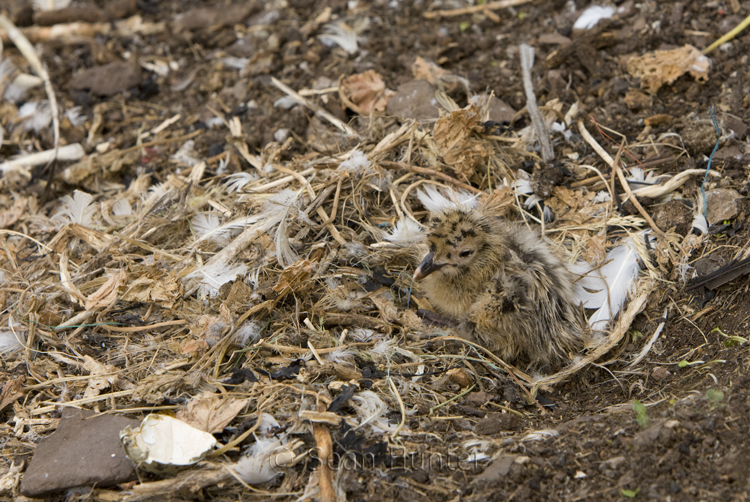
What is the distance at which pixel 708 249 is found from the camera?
12.1 ft

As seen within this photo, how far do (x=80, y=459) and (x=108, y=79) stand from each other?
4.26 metres

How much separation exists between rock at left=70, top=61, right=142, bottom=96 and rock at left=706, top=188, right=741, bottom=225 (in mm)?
5126

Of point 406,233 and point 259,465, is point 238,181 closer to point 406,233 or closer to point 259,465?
point 406,233

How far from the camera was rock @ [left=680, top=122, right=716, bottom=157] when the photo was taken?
13.1ft

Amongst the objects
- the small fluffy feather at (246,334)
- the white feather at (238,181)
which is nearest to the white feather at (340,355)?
the small fluffy feather at (246,334)

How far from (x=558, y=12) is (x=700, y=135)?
197 centimetres

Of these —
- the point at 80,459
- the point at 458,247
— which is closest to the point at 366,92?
the point at 458,247

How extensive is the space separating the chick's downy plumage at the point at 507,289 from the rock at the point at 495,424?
611 mm

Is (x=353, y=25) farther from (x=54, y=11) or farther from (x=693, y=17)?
(x=54, y=11)

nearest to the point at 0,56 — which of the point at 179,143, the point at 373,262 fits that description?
the point at 179,143

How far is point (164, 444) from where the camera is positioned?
9.20 ft

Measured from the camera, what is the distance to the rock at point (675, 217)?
150 inches

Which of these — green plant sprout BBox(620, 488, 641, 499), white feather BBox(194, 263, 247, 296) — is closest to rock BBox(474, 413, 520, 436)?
green plant sprout BBox(620, 488, 641, 499)

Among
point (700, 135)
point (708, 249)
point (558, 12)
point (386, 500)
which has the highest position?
point (558, 12)
